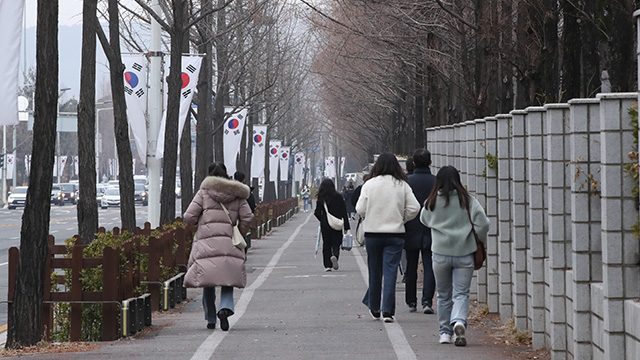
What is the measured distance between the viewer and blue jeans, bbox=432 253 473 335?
10.4 meters

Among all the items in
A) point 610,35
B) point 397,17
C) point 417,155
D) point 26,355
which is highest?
point 397,17

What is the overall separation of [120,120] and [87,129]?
2.26 metres

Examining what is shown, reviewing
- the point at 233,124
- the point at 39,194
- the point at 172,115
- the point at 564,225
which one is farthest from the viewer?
the point at 233,124

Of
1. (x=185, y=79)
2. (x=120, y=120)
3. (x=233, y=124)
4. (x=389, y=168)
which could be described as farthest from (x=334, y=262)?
(x=233, y=124)

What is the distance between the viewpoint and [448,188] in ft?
34.0

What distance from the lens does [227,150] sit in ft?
114

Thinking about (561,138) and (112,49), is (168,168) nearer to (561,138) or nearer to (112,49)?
(112,49)

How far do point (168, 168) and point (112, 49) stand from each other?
4865mm

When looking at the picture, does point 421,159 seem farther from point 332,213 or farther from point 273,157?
point 273,157

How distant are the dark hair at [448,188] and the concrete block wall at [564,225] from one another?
1.91 ft

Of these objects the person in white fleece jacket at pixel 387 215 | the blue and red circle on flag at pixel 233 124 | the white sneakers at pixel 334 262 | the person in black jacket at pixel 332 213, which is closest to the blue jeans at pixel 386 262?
the person in white fleece jacket at pixel 387 215

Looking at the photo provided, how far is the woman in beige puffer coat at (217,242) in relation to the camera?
11.7 metres

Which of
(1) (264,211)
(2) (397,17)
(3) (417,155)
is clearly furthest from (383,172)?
(1) (264,211)

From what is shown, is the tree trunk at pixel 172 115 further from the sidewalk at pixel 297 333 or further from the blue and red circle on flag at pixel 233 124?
the blue and red circle on flag at pixel 233 124
